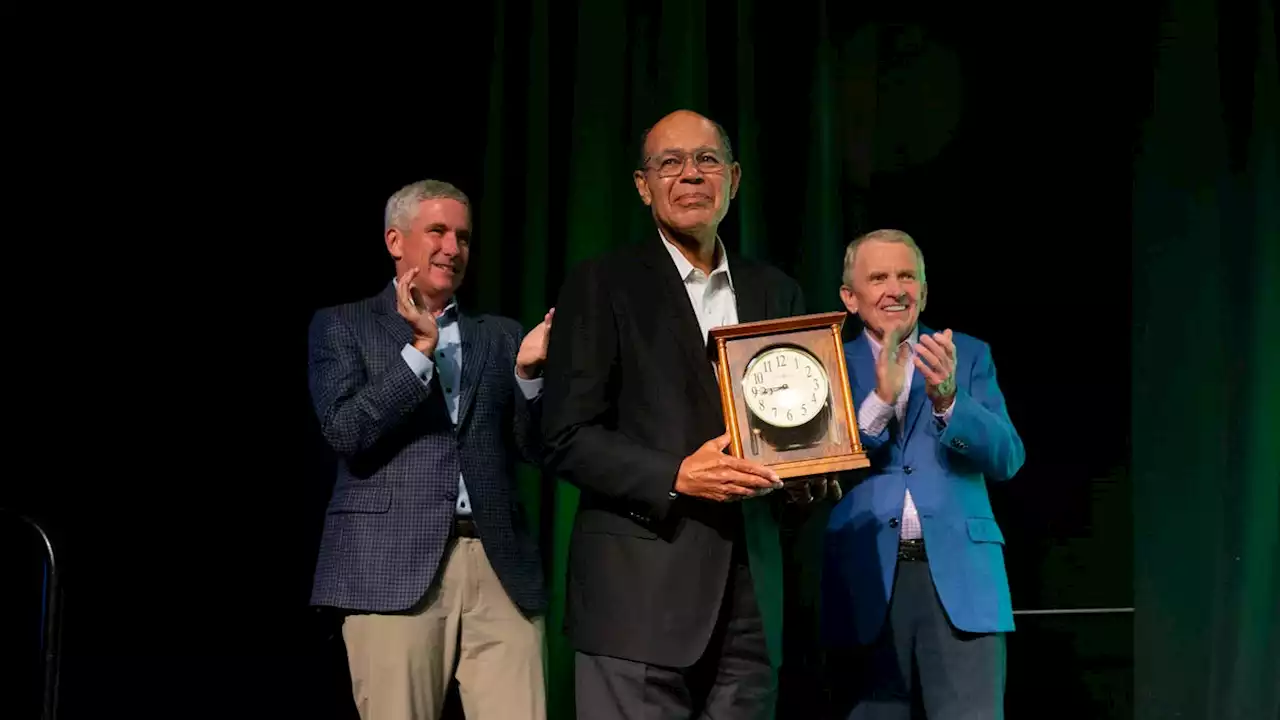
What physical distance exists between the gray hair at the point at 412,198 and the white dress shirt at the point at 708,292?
60cm

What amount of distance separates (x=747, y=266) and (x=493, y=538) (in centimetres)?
67

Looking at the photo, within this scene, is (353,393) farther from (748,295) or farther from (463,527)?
(748,295)

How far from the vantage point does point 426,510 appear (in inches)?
89.5

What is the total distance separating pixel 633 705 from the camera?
73.0 inches

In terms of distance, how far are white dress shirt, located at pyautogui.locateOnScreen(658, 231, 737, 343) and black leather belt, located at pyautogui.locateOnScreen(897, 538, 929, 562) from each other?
2.18 feet

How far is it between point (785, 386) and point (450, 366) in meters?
0.80

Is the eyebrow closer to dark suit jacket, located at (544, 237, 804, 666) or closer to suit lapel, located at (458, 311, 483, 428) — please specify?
dark suit jacket, located at (544, 237, 804, 666)

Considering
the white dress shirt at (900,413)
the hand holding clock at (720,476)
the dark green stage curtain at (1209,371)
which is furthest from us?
the dark green stage curtain at (1209,371)

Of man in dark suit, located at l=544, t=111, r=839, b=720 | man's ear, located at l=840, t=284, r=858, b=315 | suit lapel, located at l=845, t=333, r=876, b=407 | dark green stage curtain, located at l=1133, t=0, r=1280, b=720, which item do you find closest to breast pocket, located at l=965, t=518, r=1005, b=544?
suit lapel, located at l=845, t=333, r=876, b=407

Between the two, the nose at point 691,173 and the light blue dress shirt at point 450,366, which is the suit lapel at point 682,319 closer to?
the nose at point 691,173

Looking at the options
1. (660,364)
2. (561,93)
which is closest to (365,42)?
(561,93)

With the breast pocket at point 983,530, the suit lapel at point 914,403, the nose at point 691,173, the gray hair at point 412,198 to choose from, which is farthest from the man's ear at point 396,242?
the breast pocket at point 983,530

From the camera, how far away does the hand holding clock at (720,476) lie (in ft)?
5.78

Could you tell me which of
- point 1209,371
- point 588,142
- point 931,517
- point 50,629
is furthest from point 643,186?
point 1209,371
